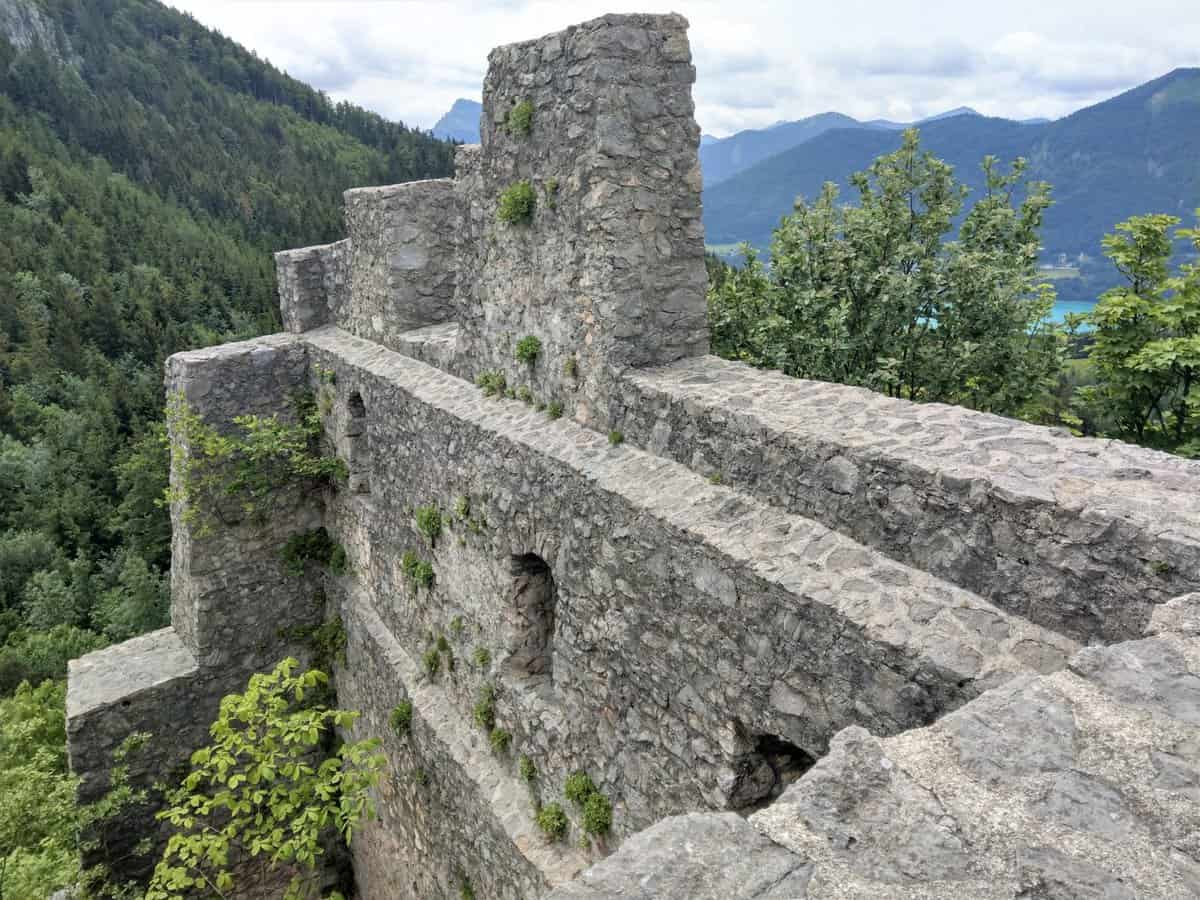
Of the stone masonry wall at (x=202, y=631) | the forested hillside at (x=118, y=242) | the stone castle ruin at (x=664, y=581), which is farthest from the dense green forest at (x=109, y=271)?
the stone castle ruin at (x=664, y=581)

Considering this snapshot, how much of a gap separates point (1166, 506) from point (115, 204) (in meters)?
74.8

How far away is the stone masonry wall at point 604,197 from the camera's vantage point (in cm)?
575

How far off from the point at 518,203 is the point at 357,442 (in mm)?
4714

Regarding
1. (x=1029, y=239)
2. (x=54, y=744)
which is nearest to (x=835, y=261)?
(x=1029, y=239)

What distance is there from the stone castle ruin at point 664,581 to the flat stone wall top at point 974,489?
2 centimetres

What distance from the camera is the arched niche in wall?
1014cm

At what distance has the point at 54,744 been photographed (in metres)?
16.7

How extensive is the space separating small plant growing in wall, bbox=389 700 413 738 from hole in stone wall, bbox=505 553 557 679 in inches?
96.3

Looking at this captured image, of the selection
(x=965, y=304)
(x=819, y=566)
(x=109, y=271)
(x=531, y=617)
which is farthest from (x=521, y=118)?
(x=109, y=271)

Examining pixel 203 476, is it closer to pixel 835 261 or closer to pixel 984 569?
pixel 835 261

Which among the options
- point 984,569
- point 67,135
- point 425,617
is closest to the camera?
point 984,569

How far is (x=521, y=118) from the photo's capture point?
6473mm

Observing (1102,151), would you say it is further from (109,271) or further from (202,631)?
(202,631)

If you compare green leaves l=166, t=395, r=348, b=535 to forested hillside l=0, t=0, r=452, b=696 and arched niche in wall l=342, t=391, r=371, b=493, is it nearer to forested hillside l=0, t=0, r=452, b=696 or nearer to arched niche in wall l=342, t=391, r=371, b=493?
arched niche in wall l=342, t=391, r=371, b=493
